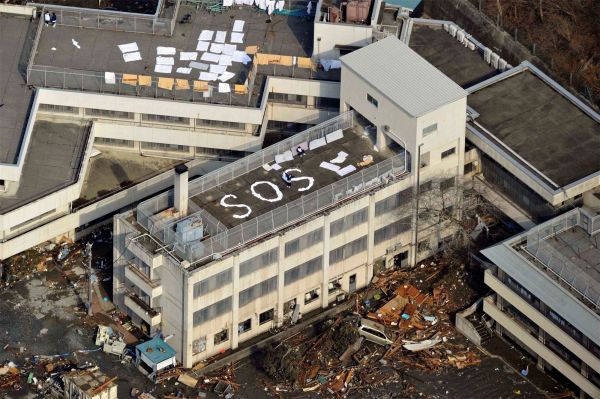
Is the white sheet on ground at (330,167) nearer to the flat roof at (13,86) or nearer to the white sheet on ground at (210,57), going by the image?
the white sheet on ground at (210,57)

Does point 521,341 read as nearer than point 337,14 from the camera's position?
Yes

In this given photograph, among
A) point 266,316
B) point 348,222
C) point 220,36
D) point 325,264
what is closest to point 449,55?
point 220,36

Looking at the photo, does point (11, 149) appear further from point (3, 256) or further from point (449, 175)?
point (449, 175)

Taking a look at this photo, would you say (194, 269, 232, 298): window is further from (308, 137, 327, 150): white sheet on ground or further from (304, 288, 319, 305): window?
(308, 137, 327, 150): white sheet on ground

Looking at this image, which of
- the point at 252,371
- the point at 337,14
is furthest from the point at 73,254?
the point at 337,14

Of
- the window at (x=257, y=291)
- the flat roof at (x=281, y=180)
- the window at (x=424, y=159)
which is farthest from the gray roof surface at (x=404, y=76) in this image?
the window at (x=257, y=291)

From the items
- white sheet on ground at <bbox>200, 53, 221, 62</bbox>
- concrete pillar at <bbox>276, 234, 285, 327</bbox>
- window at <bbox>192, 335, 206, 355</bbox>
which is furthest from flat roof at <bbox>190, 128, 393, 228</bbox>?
white sheet on ground at <bbox>200, 53, 221, 62</bbox>
